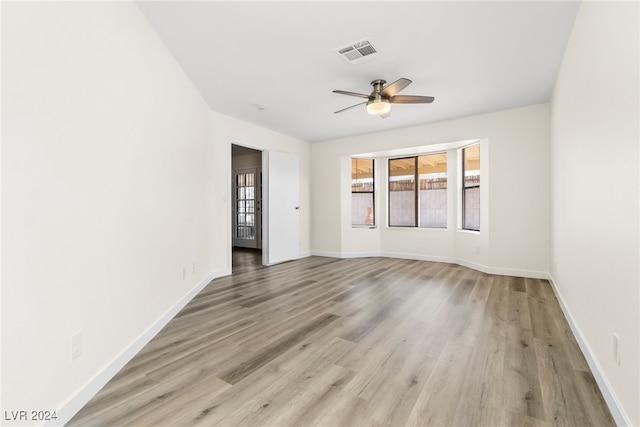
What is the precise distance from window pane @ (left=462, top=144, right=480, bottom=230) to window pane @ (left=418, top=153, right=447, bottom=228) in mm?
415

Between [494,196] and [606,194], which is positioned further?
[494,196]

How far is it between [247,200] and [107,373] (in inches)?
255

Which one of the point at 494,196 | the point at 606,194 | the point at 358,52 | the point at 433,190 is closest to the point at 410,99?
the point at 358,52

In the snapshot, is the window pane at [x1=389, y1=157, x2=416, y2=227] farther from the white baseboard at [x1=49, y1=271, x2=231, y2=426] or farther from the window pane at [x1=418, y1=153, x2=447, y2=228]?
the white baseboard at [x1=49, y1=271, x2=231, y2=426]

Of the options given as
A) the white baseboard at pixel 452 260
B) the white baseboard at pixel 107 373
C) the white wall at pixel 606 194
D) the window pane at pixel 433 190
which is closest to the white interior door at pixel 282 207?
the white baseboard at pixel 452 260

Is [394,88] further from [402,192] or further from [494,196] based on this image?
[402,192]

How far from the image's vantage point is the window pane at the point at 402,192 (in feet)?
20.2

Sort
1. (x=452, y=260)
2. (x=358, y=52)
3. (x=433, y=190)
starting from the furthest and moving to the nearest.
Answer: (x=433, y=190) → (x=452, y=260) → (x=358, y=52)

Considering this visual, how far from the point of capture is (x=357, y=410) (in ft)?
4.92

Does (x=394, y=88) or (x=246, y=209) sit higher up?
(x=394, y=88)

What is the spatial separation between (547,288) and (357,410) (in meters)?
3.53

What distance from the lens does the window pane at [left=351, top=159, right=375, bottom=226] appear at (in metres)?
6.52

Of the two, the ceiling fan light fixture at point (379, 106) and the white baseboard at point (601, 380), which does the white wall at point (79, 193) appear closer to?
the ceiling fan light fixture at point (379, 106)

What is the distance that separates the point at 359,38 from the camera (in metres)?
2.55
